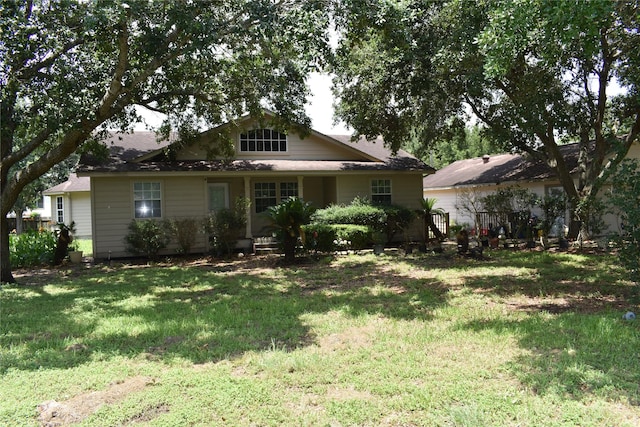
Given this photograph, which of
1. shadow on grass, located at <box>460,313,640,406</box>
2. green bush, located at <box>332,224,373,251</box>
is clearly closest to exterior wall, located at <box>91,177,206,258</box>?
green bush, located at <box>332,224,373,251</box>

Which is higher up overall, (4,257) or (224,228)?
(224,228)

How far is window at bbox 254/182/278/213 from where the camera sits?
60.8 ft

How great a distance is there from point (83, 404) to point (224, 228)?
1116cm

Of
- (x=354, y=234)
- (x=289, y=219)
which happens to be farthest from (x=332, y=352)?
(x=354, y=234)

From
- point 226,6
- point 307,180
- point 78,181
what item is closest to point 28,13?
point 226,6

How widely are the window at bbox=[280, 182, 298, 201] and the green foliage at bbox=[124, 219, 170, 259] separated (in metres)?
5.30

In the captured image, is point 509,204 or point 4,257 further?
point 509,204

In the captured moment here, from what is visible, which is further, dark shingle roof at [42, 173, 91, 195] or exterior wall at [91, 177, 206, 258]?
dark shingle roof at [42, 173, 91, 195]

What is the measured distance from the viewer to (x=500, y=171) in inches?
931

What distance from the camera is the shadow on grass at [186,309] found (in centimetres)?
580

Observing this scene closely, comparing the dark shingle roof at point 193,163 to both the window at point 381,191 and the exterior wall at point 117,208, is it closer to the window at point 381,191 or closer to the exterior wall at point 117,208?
the exterior wall at point 117,208

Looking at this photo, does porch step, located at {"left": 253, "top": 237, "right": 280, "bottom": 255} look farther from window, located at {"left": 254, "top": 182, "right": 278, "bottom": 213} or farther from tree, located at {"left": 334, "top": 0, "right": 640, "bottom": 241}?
tree, located at {"left": 334, "top": 0, "right": 640, "bottom": 241}

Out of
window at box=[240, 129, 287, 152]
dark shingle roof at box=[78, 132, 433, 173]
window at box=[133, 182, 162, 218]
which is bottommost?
window at box=[133, 182, 162, 218]

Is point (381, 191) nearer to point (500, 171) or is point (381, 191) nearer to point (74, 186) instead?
point (500, 171)
